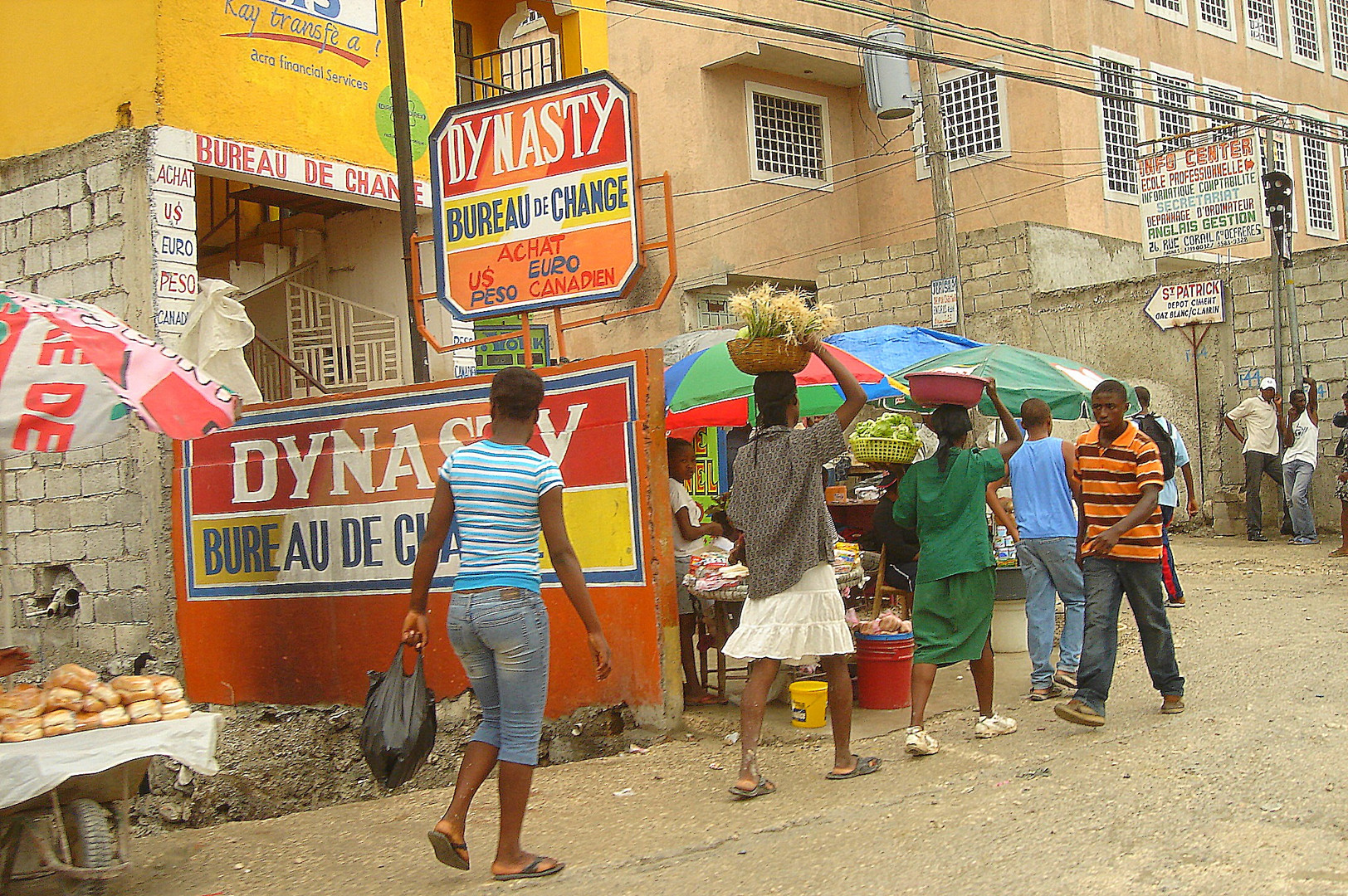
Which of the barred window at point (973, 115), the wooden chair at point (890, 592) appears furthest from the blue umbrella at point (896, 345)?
the barred window at point (973, 115)

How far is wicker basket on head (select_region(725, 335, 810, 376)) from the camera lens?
219 inches

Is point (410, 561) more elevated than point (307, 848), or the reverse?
point (410, 561)

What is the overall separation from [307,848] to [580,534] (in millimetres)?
2375

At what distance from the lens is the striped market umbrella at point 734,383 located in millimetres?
9336

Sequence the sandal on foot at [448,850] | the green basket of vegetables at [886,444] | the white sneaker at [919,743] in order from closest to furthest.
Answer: the sandal on foot at [448,850]
the white sneaker at [919,743]
the green basket of vegetables at [886,444]

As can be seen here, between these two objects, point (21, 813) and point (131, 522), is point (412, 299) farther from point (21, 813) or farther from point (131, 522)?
point (21, 813)

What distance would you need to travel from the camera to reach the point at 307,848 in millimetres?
5371

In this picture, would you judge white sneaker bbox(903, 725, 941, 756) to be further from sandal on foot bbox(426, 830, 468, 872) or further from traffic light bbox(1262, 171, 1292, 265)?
traffic light bbox(1262, 171, 1292, 265)

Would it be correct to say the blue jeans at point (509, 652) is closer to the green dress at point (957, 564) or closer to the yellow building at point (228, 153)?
the green dress at point (957, 564)

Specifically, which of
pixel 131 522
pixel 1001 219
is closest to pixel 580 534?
pixel 131 522

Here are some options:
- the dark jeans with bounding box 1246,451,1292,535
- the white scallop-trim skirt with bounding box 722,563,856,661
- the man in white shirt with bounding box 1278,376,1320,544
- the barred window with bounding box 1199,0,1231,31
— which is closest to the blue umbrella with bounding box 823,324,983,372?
the white scallop-trim skirt with bounding box 722,563,856,661

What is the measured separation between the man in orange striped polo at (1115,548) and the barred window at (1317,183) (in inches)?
914

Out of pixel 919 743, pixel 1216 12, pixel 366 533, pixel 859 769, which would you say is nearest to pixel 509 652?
pixel 859 769

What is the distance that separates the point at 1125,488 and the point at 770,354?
2.08m
